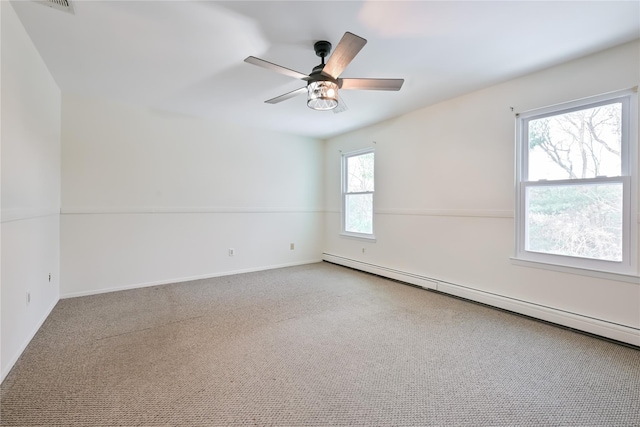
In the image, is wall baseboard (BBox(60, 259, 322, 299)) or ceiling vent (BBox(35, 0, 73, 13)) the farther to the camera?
wall baseboard (BBox(60, 259, 322, 299))

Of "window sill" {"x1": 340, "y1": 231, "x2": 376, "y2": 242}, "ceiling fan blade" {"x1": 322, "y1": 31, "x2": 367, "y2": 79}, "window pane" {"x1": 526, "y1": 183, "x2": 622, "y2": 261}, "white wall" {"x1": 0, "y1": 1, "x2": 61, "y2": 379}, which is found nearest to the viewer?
"ceiling fan blade" {"x1": 322, "y1": 31, "x2": 367, "y2": 79}

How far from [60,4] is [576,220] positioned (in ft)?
14.3

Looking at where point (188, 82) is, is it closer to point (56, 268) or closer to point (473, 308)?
point (56, 268)

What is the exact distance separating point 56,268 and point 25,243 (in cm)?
125

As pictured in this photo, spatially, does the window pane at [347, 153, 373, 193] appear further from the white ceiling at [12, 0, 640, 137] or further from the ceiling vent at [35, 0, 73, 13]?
the ceiling vent at [35, 0, 73, 13]

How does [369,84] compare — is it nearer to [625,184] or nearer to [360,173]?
[625,184]

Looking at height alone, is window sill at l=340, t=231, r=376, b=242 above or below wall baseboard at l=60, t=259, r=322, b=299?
above

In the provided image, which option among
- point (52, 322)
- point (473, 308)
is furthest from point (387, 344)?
point (52, 322)

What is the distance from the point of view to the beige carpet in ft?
5.00

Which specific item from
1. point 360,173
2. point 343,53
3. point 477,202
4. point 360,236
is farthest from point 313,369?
point 360,173

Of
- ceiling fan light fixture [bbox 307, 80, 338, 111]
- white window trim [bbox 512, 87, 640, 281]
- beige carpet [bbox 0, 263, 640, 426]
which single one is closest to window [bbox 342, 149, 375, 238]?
beige carpet [bbox 0, 263, 640, 426]

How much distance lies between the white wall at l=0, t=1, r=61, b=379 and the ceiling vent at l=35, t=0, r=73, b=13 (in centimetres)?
25

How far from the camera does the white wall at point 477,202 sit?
2.42 metres

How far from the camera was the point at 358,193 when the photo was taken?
16.1 feet
